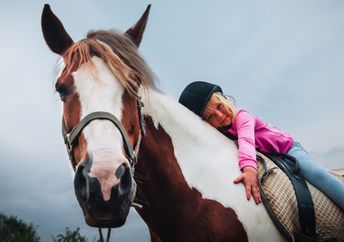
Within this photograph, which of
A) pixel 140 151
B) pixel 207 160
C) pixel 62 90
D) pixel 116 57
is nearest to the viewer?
pixel 62 90

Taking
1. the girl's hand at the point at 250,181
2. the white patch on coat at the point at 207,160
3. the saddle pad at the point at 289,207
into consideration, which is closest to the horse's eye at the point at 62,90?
the white patch on coat at the point at 207,160

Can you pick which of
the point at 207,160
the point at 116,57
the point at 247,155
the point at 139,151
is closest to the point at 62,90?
the point at 116,57

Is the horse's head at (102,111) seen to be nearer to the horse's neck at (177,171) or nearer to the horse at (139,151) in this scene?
the horse at (139,151)

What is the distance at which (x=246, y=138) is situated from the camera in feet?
10.8

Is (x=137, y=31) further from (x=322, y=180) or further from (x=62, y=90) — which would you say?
(x=322, y=180)

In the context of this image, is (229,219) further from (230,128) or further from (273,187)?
(230,128)

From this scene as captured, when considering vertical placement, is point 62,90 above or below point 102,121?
above

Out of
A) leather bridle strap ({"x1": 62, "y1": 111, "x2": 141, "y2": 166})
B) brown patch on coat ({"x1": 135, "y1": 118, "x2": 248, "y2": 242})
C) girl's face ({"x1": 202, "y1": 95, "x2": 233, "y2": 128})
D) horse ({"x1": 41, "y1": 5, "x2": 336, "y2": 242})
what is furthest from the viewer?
girl's face ({"x1": 202, "y1": 95, "x2": 233, "y2": 128})

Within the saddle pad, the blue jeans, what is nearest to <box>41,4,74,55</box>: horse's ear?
the saddle pad

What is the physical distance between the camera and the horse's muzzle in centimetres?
204

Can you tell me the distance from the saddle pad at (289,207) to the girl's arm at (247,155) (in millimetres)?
111

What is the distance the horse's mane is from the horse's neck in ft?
1.02

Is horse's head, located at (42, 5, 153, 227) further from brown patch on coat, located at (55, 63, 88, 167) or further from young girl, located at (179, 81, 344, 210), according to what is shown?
young girl, located at (179, 81, 344, 210)

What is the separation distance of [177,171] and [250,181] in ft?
2.22
